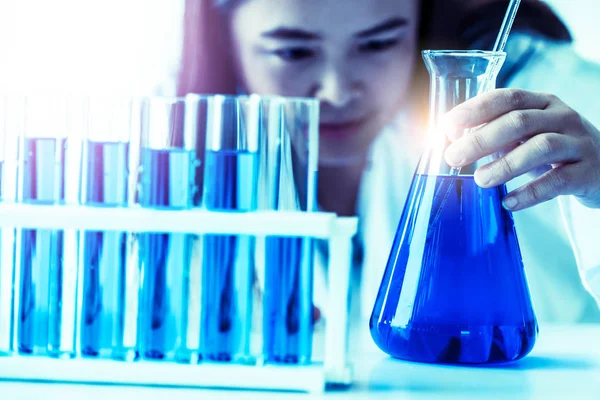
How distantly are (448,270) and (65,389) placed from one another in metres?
0.36

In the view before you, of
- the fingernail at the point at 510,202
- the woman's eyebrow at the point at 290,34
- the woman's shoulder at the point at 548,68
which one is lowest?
the fingernail at the point at 510,202

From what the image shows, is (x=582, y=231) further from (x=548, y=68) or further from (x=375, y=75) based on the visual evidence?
(x=375, y=75)

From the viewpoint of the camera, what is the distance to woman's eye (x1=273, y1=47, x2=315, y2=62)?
1.70m

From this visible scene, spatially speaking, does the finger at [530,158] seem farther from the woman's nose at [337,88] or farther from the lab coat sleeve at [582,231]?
the woman's nose at [337,88]

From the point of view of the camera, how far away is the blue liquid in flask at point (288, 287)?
2.08 feet

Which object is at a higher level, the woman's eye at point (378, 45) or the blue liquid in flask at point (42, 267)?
the woman's eye at point (378, 45)

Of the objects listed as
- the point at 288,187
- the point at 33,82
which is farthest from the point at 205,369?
the point at 33,82

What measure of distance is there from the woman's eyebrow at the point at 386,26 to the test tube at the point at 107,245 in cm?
112

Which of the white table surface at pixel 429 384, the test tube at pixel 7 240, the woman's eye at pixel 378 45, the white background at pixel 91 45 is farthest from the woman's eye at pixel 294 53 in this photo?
the test tube at pixel 7 240

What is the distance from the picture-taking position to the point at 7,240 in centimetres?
67

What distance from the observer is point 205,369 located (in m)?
0.64

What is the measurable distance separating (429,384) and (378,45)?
1154 mm

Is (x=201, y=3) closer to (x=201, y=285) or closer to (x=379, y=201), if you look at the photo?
(x=379, y=201)

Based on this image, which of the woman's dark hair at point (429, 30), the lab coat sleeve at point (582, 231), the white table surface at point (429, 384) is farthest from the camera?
the woman's dark hair at point (429, 30)
